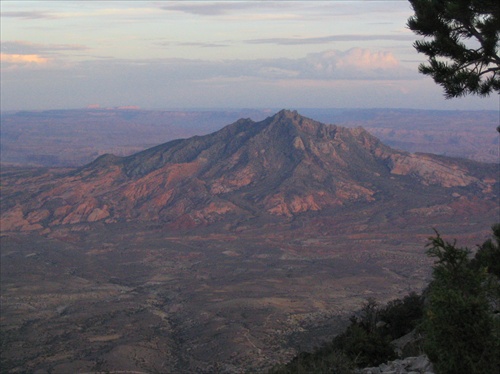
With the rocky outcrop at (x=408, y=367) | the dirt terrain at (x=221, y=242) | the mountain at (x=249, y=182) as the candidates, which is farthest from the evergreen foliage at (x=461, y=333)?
the mountain at (x=249, y=182)

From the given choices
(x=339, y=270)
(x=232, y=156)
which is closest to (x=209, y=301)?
(x=339, y=270)

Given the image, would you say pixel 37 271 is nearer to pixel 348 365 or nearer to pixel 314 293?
pixel 314 293

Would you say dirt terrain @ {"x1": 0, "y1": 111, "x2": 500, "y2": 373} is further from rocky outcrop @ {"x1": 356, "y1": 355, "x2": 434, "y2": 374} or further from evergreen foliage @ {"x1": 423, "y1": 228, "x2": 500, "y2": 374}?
A: evergreen foliage @ {"x1": 423, "y1": 228, "x2": 500, "y2": 374}

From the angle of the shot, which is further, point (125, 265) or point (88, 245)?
point (88, 245)

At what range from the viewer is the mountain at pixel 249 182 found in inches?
4894

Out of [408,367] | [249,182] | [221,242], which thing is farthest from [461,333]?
[249,182]

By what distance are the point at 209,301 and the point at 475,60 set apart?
53444 millimetres

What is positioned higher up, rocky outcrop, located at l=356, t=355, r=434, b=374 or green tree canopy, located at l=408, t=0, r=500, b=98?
green tree canopy, located at l=408, t=0, r=500, b=98

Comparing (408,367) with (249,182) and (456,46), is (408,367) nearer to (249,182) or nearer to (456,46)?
(456,46)

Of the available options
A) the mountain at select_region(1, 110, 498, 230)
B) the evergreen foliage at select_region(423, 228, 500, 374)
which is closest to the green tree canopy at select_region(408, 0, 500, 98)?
the evergreen foliage at select_region(423, 228, 500, 374)

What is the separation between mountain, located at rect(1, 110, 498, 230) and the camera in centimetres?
12431

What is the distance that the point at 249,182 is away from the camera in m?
138

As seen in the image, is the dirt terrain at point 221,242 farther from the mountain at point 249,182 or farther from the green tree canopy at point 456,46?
the green tree canopy at point 456,46

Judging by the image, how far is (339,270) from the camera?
84562 mm
